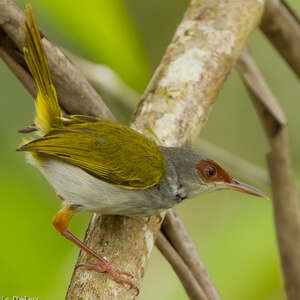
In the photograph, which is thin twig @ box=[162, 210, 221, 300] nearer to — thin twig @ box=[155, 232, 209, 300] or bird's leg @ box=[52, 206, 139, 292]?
thin twig @ box=[155, 232, 209, 300]

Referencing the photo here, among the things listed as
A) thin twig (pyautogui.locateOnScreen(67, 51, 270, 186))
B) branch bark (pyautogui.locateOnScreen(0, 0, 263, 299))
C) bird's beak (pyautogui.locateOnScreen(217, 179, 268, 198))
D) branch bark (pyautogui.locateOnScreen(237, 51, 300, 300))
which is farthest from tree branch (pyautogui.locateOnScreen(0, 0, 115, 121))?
branch bark (pyautogui.locateOnScreen(237, 51, 300, 300))

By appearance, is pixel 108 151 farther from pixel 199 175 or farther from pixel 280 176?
pixel 280 176

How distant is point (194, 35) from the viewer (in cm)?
286

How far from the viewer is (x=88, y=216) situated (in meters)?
2.66

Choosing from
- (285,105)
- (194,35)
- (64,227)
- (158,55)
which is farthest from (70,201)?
(285,105)

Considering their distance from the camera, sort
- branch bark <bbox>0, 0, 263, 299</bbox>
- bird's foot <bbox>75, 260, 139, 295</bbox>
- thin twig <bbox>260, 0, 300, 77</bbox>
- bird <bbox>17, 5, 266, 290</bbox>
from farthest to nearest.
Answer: thin twig <bbox>260, 0, 300, 77</bbox>
bird <bbox>17, 5, 266, 290</bbox>
branch bark <bbox>0, 0, 263, 299</bbox>
bird's foot <bbox>75, 260, 139, 295</bbox>

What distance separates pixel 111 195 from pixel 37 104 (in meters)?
0.61

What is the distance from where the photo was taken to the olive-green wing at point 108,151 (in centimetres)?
230

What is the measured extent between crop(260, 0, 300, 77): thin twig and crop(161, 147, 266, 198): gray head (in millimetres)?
1237

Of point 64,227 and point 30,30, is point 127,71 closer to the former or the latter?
point 30,30

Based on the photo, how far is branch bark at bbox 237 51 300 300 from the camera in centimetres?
281

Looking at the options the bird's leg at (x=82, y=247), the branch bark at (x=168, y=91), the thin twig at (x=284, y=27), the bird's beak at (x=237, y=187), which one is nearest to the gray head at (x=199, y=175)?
the bird's beak at (x=237, y=187)

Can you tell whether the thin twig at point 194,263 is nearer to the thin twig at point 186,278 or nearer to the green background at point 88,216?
the thin twig at point 186,278

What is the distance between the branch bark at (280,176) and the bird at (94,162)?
0.78m
